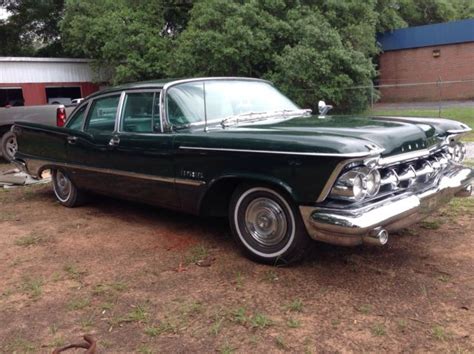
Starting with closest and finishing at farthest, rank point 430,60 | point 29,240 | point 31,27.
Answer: point 29,240, point 31,27, point 430,60

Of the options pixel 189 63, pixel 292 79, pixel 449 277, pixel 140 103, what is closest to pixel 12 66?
pixel 189 63

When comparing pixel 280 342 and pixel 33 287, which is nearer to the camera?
pixel 280 342

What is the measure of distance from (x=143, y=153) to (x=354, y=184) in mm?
2237

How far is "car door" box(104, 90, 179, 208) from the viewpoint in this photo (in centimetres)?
480

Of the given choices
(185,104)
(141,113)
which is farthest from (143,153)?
(185,104)

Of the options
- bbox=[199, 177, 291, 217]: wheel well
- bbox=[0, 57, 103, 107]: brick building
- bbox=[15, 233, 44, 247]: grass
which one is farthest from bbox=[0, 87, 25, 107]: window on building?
bbox=[199, 177, 291, 217]: wheel well

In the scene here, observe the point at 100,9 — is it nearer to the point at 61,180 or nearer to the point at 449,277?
the point at 61,180

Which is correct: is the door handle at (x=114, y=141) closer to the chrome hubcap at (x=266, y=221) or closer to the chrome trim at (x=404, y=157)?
the chrome hubcap at (x=266, y=221)

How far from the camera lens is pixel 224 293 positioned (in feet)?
12.5

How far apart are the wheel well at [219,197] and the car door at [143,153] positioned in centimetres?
36

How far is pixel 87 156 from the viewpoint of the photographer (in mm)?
5812

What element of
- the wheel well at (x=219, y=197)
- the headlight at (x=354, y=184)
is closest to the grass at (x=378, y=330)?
the headlight at (x=354, y=184)

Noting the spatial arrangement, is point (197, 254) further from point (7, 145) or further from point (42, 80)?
point (42, 80)

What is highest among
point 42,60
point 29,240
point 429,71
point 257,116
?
point 42,60
